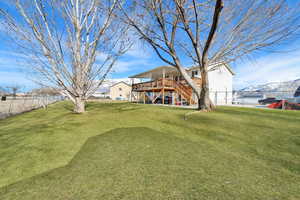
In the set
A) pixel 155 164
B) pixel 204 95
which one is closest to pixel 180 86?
pixel 204 95

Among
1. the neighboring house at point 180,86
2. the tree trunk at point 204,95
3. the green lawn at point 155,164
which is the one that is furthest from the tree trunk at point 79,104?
the neighboring house at point 180,86

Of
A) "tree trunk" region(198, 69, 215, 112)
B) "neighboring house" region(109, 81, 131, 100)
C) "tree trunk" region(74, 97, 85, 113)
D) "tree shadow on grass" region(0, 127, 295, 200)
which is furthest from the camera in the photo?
"neighboring house" region(109, 81, 131, 100)

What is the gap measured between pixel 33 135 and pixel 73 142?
1619mm

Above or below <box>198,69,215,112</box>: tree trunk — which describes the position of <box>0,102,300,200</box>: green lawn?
below

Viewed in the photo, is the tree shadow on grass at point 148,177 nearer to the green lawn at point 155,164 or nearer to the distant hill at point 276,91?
the green lawn at point 155,164

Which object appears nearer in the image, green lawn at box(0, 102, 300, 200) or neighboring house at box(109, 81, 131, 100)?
green lawn at box(0, 102, 300, 200)

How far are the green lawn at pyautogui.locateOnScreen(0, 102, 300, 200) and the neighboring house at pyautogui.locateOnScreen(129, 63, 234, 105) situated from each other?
8.51 metres

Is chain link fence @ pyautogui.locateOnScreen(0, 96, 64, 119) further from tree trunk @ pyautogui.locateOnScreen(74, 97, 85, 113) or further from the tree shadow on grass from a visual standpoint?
the tree shadow on grass

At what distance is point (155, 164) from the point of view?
2.41 metres

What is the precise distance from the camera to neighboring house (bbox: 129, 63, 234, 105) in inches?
492

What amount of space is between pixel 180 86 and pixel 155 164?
10646 mm

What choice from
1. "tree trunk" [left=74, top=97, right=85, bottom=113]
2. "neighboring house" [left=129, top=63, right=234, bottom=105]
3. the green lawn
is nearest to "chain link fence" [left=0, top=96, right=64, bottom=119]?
"tree trunk" [left=74, top=97, right=85, bottom=113]

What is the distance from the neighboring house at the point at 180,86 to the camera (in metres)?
12.5

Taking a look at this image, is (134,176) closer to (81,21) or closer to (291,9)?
(291,9)
